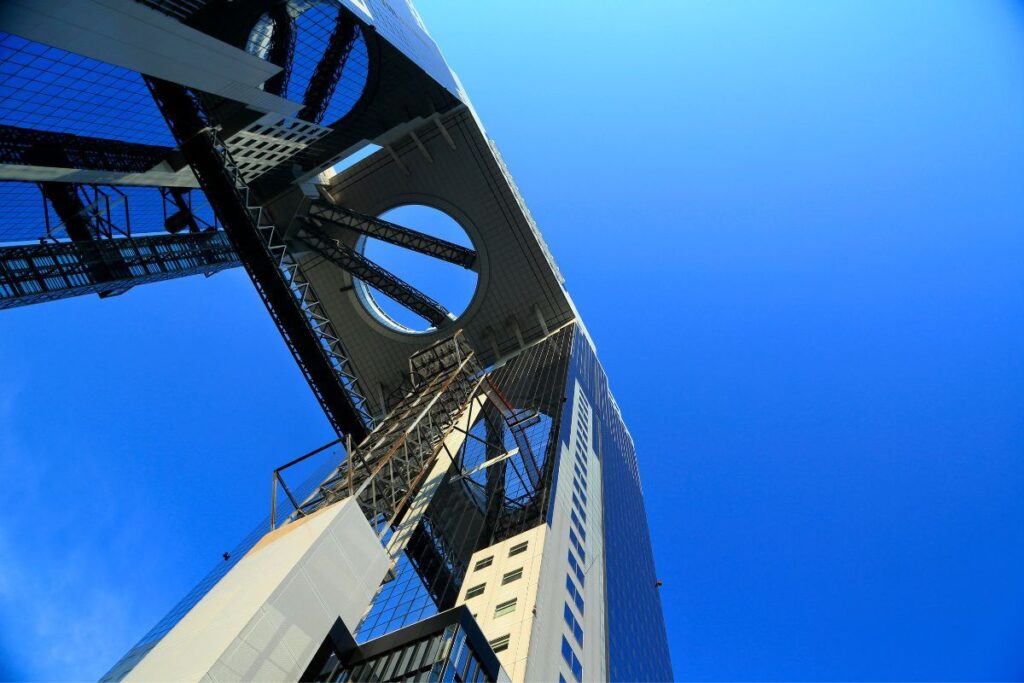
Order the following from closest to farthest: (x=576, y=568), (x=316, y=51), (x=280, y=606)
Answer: (x=280, y=606), (x=576, y=568), (x=316, y=51)

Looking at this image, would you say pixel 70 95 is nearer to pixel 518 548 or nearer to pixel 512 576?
pixel 518 548

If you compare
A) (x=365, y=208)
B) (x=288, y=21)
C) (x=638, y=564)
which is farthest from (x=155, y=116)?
(x=638, y=564)

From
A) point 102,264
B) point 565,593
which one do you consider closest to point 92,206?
point 102,264

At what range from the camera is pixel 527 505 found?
37.0 m

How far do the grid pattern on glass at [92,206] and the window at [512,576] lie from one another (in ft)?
120

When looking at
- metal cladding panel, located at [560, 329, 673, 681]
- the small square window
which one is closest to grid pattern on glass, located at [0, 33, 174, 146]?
the small square window

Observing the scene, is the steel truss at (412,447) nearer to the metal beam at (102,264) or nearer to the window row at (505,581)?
the window row at (505,581)

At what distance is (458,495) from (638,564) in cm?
1978

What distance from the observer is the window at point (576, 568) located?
33.2 m

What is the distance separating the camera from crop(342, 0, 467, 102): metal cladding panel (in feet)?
123

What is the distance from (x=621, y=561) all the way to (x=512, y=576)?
61.4 feet

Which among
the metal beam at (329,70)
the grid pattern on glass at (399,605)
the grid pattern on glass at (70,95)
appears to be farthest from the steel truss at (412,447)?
the grid pattern on glass at (70,95)

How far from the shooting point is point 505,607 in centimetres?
2627

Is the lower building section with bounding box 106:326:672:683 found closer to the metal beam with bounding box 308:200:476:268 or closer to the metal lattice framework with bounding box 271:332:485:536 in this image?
the metal lattice framework with bounding box 271:332:485:536
